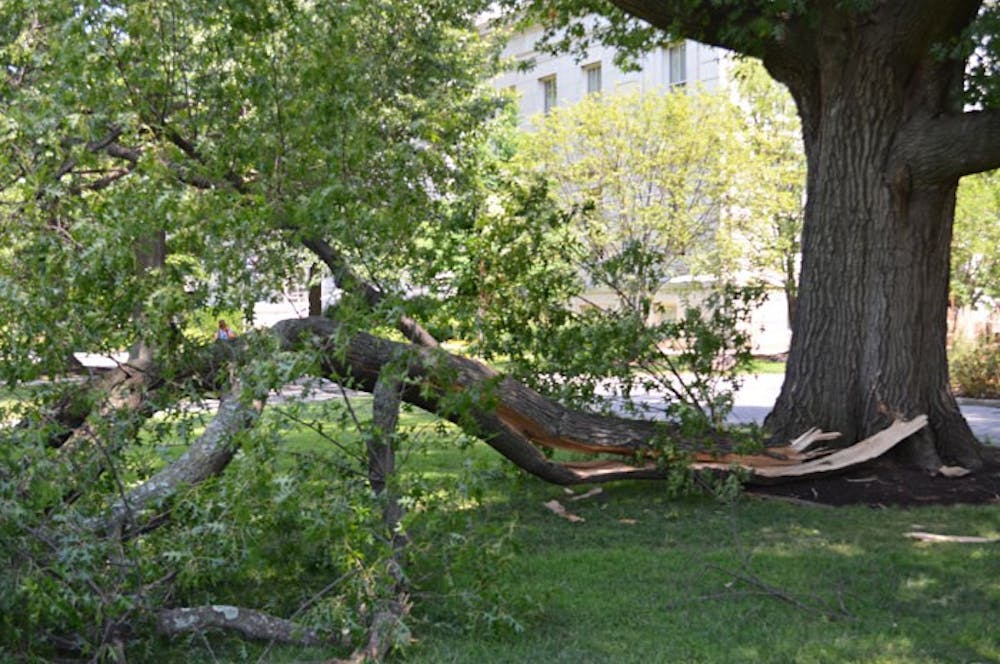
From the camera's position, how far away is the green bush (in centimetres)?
2088

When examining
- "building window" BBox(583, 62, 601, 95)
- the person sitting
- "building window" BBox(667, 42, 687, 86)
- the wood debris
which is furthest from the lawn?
"building window" BBox(583, 62, 601, 95)

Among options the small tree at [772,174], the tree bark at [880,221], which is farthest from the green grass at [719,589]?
the small tree at [772,174]

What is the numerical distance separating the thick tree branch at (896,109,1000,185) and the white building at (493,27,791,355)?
62.1ft

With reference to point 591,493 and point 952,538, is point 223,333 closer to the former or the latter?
point 591,493

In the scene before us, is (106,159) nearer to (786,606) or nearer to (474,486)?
(474,486)

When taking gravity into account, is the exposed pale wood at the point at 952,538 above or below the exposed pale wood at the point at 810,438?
below

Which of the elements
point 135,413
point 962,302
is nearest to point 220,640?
point 135,413

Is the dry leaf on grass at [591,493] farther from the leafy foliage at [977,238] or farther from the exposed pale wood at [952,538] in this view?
the leafy foliage at [977,238]

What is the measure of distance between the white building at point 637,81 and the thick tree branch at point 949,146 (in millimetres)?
18941

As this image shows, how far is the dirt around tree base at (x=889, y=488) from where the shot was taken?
361 inches

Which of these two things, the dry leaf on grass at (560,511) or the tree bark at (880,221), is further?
the tree bark at (880,221)

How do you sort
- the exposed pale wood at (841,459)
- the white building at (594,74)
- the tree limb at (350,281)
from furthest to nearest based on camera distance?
the white building at (594,74) → the exposed pale wood at (841,459) → the tree limb at (350,281)

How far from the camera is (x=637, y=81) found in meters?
36.3

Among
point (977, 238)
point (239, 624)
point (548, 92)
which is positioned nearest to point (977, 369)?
point (977, 238)
